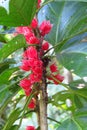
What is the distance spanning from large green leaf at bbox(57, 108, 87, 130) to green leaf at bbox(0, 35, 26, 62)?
220 millimetres

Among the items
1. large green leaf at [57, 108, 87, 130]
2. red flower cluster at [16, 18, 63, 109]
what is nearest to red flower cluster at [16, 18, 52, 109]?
red flower cluster at [16, 18, 63, 109]

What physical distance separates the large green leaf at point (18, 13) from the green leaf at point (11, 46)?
69 mm

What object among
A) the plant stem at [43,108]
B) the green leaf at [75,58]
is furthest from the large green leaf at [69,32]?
the plant stem at [43,108]

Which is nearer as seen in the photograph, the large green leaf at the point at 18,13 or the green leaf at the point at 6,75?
the large green leaf at the point at 18,13

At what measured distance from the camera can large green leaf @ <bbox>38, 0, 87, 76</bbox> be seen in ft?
2.45

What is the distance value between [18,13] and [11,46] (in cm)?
9

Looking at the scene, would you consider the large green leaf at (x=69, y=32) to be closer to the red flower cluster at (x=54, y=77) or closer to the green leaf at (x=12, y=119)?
the red flower cluster at (x=54, y=77)

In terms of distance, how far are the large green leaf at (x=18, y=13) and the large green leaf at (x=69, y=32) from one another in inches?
4.4

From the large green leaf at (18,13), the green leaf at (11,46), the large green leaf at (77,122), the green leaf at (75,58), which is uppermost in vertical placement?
the large green leaf at (18,13)

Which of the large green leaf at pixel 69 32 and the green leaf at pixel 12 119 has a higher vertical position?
the large green leaf at pixel 69 32

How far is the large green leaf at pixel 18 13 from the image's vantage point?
0.71 meters

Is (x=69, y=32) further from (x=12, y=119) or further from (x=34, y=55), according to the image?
(x=12, y=119)

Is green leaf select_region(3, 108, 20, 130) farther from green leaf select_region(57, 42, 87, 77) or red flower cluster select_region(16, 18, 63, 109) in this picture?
green leaf select_region(57, 42, 87, 77)

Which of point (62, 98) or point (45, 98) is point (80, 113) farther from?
point (62, 98)
